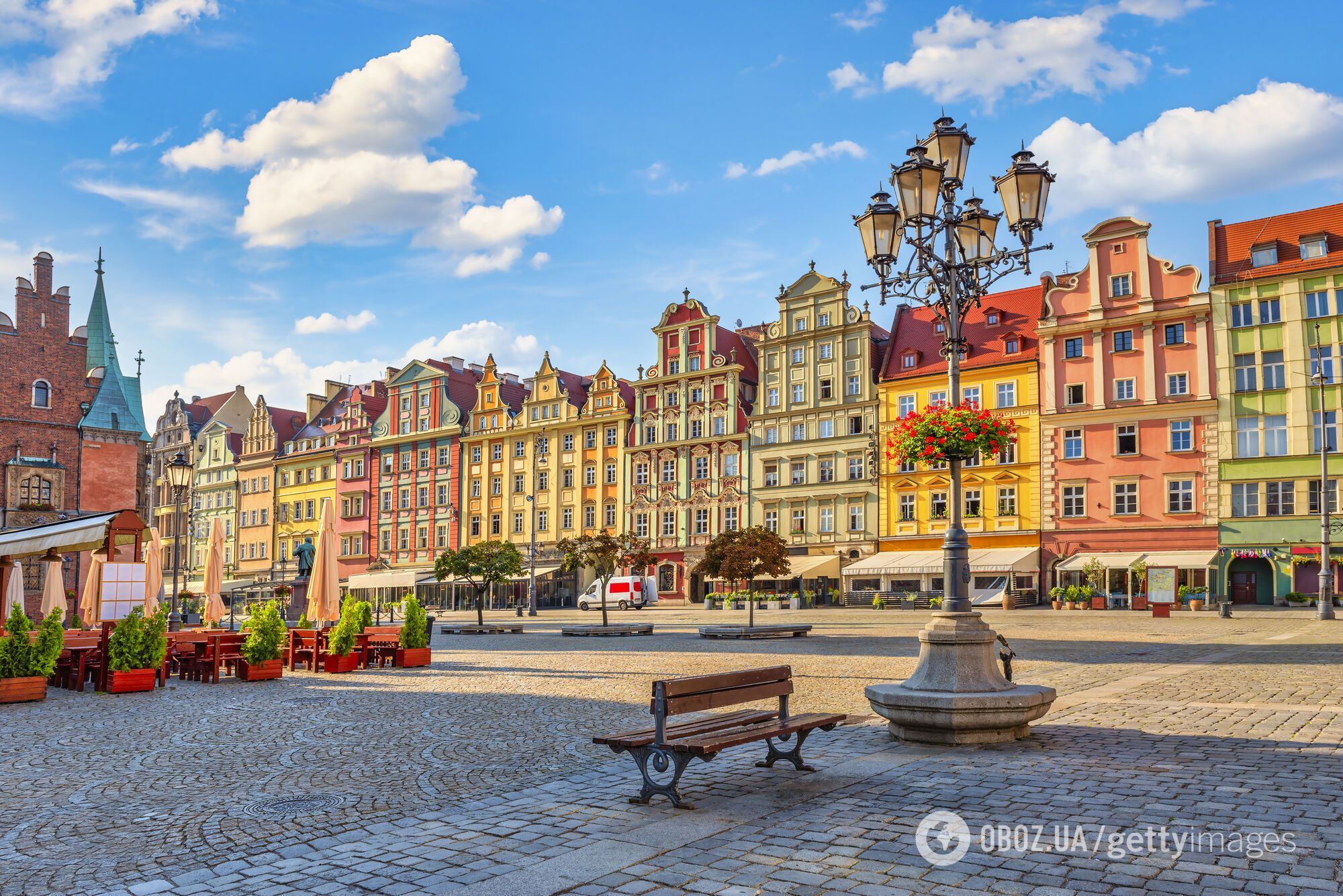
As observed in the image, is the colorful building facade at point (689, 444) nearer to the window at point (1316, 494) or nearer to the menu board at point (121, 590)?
the window at point (1316, 494)

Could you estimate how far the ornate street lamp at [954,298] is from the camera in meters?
9.58

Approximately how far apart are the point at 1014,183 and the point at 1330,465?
123ft

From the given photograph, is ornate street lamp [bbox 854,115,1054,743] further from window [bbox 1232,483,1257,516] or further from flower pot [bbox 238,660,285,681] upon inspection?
window [bbox 1232,483,1257,516]

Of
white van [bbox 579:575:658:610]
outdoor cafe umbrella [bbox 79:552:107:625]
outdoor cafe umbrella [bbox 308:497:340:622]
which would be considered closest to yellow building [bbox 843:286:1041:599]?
white van [bbox 579:575:658:610]

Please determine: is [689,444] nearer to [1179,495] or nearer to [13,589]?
[1179,495]

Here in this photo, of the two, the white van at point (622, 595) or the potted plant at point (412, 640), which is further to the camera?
the white van at point (622, 595)

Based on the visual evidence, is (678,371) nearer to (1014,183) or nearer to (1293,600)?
(1293,600)

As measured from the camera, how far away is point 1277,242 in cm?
4412

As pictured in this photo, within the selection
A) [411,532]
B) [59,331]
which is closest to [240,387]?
[411,532]

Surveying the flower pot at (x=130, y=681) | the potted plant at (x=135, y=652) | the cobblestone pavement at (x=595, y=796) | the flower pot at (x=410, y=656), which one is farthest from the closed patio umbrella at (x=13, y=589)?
the cobblestone pavement at (x=595, y=796)

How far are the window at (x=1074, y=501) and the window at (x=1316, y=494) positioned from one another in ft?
27.7

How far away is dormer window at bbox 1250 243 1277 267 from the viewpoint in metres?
44.1

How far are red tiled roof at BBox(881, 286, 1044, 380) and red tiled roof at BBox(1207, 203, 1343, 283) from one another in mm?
7873

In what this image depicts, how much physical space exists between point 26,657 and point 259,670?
3.72 meters
